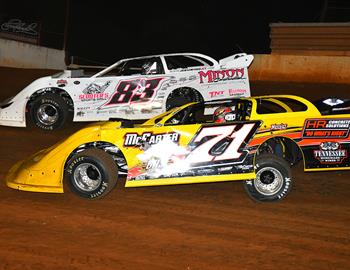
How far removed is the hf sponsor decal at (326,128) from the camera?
23.0 feet

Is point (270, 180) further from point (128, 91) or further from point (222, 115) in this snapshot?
point (128, 91)

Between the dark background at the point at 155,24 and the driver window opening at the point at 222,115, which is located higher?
the dark background at the point at 155,24

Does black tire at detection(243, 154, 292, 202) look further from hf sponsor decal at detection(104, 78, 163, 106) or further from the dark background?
the dark background

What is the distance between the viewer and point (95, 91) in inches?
415

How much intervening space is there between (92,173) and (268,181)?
2265 millimetres

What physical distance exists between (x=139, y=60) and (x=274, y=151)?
3.99 m

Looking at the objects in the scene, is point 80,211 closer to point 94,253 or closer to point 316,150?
point 94,253

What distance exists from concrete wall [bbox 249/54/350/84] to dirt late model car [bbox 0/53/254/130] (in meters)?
6.62

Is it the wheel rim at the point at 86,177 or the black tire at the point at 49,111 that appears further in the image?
the black tire at the point at 49,111

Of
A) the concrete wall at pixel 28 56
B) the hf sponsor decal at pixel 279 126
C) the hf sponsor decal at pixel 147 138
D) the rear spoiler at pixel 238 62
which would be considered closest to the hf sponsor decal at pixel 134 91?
the rear spoiler at pixel 238 62

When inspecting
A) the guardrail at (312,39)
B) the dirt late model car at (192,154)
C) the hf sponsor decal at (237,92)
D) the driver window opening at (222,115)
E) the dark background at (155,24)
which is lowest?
the dirt late model car at (192,154)

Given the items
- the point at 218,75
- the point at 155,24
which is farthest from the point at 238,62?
the point at 155,24

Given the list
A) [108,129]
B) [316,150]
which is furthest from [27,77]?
[316,150]

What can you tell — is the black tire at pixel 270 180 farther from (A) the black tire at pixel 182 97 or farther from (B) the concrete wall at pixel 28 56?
(B) the concrete wall at pixel 28 56
